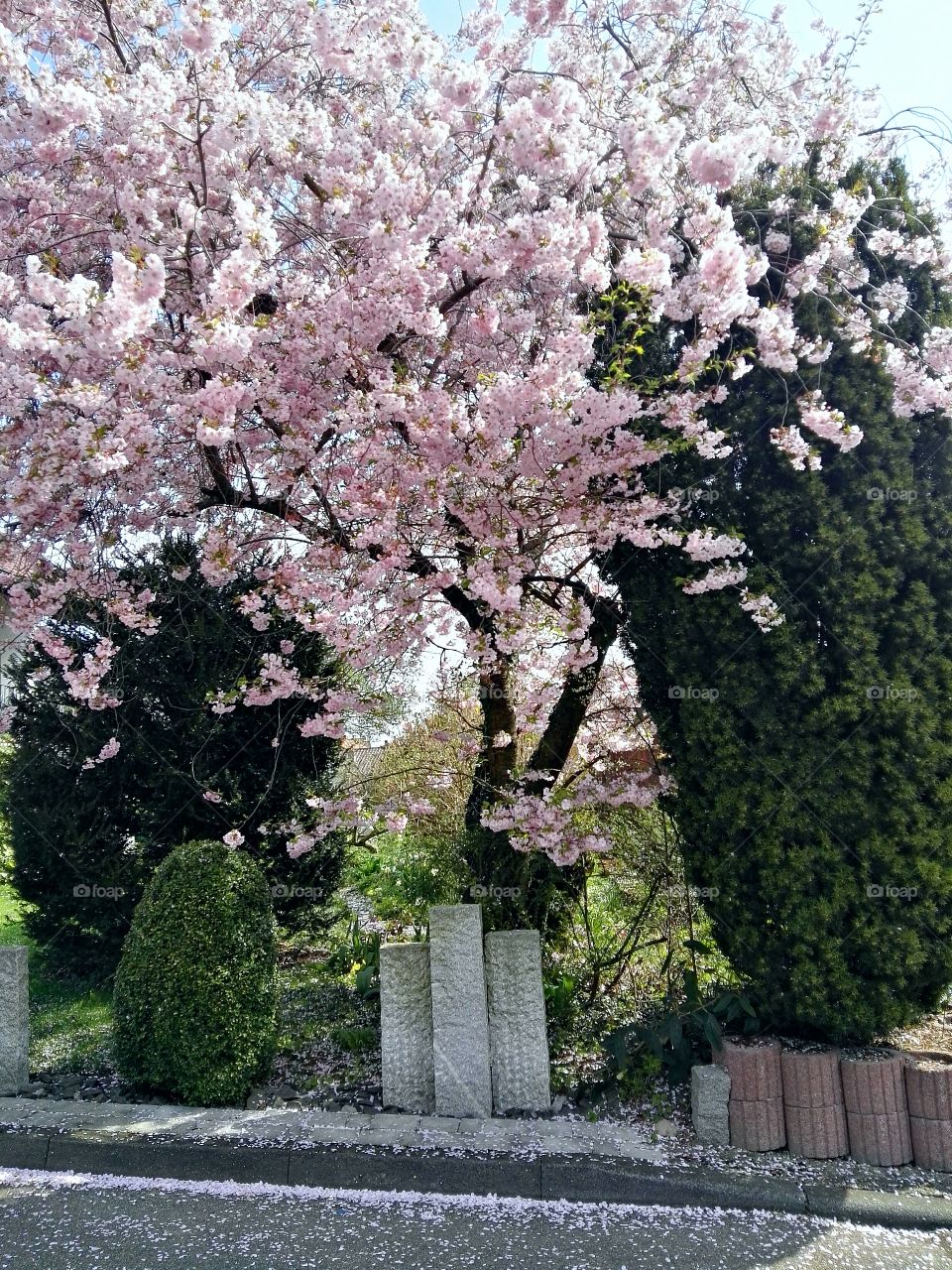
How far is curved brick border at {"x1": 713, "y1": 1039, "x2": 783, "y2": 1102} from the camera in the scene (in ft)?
10.9

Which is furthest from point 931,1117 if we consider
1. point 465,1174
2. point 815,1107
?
point 465,1174

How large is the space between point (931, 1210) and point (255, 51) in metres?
5.97

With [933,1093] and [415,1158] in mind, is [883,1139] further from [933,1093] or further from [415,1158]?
[415,1158]

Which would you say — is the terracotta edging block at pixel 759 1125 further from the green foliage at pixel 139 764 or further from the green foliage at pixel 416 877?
the green foliage at pixel 139 764

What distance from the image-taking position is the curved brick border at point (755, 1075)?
3322mm

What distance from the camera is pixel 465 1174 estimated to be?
319 cm

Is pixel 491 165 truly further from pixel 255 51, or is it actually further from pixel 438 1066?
pixel 438 1066

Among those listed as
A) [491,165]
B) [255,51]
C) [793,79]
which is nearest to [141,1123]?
[491,165]

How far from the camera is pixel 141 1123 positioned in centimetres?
351

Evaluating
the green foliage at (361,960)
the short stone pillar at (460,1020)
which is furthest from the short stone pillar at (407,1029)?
the green foliage at (361,960)

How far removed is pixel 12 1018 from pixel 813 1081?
11.3 ft

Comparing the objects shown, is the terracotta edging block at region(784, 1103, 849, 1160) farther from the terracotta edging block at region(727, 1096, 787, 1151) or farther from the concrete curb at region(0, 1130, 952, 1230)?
the concrete curb at region(0, 1130, 952, 1230)

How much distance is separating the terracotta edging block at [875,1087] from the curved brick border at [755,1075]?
26cm

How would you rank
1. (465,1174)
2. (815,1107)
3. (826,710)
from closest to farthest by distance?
1. (465,1174)
2. (815,1107)
3. (826,710)
